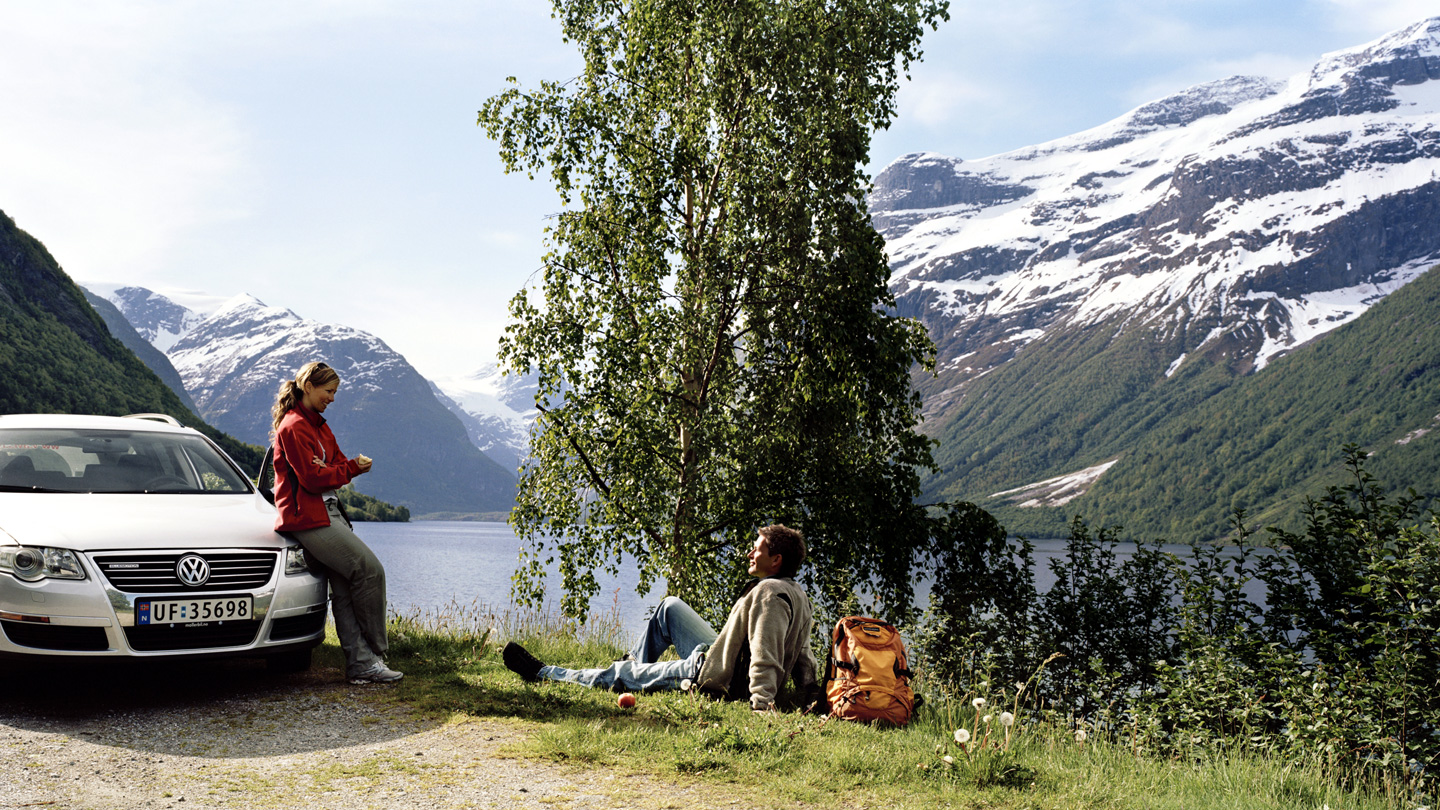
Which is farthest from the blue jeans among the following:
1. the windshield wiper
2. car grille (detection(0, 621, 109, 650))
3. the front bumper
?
the windshield wiper

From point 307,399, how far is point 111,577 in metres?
1.73

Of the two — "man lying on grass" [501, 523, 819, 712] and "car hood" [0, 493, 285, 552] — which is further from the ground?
"car hood" [0, 493, 285, 552]

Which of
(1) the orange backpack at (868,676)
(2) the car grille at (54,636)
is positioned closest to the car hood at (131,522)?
(2) the car grille at (54,636)

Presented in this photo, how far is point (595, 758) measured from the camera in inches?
211

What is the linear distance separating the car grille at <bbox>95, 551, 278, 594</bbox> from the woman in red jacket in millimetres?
412

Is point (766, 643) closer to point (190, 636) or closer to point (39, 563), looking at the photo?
point (190, 636)

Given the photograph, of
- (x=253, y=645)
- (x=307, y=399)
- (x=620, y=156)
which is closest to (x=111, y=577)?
(x=253, y=645)

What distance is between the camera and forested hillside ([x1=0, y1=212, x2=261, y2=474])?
313 feet

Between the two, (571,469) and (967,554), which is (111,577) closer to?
(571,469)

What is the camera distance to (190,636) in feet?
19.7

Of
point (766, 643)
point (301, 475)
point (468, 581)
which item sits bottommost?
point (468, 581)

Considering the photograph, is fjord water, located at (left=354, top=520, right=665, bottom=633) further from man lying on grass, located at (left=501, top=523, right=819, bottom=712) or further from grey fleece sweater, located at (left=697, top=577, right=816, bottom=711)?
grey fleece sweater, located at (left=697, top=577, right=816, bottom=711)

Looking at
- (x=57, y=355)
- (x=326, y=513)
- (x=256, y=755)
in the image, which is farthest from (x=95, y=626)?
(x=57, y=355)

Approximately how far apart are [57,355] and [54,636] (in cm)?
12229
